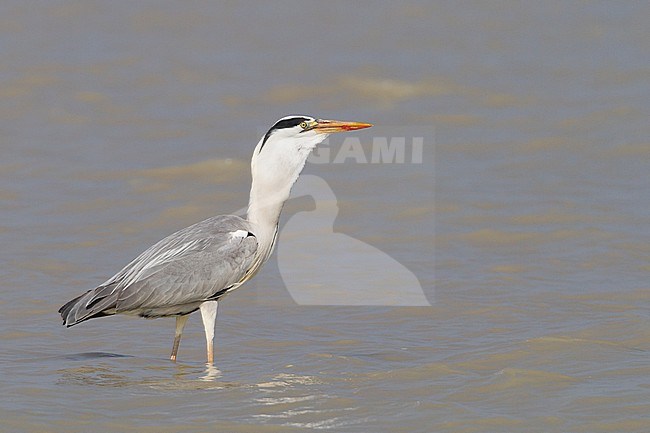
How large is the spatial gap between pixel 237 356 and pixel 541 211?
4.68 meters

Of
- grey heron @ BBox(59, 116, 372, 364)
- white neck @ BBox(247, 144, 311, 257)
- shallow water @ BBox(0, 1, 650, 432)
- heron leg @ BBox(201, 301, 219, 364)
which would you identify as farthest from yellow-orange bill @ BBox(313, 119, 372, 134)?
shallow water @ BBox(0, 1, 650, 432)

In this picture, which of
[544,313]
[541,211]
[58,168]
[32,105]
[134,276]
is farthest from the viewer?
[32,105]

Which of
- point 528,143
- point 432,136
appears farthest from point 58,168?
point 528,143

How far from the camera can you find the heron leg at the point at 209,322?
32.0ft

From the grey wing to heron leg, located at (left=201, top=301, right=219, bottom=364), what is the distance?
59 millimetres

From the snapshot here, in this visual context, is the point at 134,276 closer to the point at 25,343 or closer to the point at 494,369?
the point at 25,343

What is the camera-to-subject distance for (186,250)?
10.1 metres

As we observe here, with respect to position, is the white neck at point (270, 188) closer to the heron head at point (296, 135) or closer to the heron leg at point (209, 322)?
the heron head at point (296, 135)

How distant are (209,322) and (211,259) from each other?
0.46 m

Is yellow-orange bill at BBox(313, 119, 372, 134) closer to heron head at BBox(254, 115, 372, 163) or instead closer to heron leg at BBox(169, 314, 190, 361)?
heron head at BBox(254, 115, 372, 163)

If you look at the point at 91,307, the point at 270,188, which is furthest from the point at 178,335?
the point at 270,188

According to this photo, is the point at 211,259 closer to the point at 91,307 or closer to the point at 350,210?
the point at 91,307

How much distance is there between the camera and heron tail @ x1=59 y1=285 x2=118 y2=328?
31.2 ft

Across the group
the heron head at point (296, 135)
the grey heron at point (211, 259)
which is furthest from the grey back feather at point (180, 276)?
the heron head at point (296, 135)
